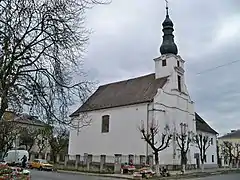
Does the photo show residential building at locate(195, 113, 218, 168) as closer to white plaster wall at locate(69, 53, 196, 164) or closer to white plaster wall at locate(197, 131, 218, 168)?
white plaster wall at locate(197, 131, 218, 168)

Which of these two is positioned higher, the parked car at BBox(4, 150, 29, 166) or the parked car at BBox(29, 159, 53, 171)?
the parked car at BBox(4, 150, 29, 166)

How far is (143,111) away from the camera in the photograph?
41156mm

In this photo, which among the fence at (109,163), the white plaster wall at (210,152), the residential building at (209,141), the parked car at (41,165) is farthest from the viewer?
the residential building at (209,141)

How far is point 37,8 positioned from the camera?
923 centimetres

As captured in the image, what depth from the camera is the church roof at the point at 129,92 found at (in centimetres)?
4312

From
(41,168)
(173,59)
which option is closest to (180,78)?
(173,59)

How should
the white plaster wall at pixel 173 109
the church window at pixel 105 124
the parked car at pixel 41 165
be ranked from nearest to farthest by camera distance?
the parked car at pixel 41 165 → the white plaster wall at pixel 173 109 → the church window at pixel 105 124

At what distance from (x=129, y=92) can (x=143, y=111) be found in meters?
5.94

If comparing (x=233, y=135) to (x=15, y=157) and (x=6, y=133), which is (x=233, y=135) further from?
(x=6, y=133)

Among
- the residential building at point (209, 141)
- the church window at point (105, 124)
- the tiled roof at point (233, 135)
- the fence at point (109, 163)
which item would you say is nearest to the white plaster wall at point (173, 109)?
the fence at point (109, 163)

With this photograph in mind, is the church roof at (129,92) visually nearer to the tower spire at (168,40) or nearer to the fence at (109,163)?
→ the tower spire at (168,40)

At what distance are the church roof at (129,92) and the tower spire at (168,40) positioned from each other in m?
4.28

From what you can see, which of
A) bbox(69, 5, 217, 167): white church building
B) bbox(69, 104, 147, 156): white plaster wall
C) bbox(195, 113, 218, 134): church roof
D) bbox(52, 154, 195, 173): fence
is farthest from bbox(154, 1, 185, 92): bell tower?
bbox(52, 154, 195, 173): fence

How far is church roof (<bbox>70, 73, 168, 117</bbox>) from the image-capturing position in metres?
43.1
